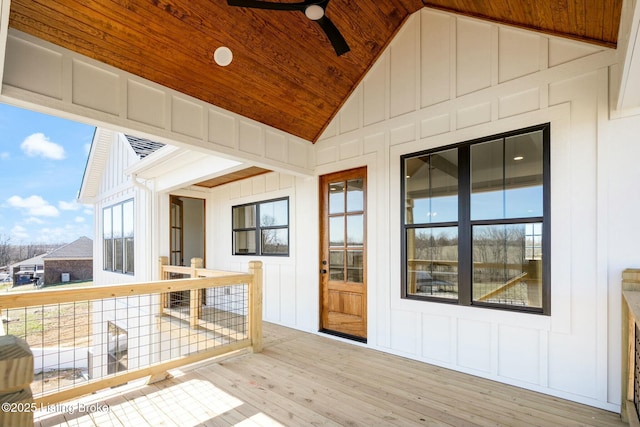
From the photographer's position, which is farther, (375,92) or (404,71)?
(375,92)

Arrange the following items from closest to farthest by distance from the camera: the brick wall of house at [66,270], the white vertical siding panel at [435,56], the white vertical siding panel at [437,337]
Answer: the white vertical siding panel at [437,337]
the white vertical siding panel at [435,56]
the brick wall of house at [66,270]

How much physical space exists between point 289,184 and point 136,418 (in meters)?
3.73

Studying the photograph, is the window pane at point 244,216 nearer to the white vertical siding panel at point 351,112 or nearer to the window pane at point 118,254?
the white vertical siding panel at point 351,112

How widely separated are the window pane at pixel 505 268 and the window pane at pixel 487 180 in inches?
6.6

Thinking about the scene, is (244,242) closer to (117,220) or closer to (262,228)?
(262,228)

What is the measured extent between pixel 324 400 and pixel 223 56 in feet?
11.5

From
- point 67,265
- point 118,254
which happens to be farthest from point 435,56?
point 67,265

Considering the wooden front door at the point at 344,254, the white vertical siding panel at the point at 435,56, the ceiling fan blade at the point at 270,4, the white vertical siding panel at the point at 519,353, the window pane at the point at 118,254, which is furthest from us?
the window pane at the point at 118,254

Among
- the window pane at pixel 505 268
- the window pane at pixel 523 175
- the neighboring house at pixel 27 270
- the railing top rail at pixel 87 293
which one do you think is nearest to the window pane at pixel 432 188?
the window pane at pixel 505 268

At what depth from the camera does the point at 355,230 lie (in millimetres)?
4469

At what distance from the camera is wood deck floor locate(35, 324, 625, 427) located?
247 cm

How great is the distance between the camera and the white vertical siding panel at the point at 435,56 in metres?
3.60

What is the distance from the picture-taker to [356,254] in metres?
4.45

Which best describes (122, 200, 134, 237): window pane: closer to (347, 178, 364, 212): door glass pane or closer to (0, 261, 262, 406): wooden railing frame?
(0, 261, 262, 406): wooden railing frame
